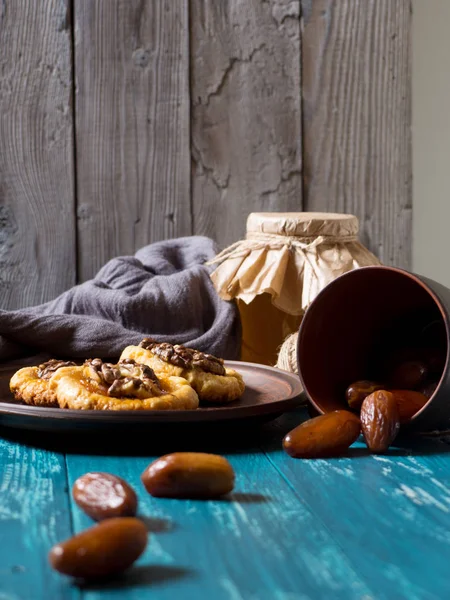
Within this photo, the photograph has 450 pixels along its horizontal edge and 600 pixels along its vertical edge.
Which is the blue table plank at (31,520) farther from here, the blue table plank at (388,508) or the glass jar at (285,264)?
the glass jar at (285,264)

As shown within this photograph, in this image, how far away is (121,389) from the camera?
1141mm

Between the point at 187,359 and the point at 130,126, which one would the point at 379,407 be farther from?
the point at 130,126

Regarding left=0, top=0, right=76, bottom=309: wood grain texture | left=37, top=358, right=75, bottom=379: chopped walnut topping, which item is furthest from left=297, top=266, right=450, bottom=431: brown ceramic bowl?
left=0, top=0, right=76, bottom=309: wood grain texture

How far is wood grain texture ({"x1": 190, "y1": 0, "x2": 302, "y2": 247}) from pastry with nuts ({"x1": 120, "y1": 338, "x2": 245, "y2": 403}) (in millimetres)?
1055

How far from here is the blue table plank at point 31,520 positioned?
2.33 feet

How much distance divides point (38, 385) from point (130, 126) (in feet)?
4.04

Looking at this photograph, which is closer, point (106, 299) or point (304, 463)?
point (304, 463)

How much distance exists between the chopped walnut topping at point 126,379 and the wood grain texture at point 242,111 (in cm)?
114

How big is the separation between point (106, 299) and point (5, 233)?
2.21 feet

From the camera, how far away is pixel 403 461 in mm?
1104

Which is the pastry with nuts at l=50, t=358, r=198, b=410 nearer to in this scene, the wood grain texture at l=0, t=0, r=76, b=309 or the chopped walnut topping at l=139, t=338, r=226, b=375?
the chopped walnut topping at l=139, t=338, r=226, b=375

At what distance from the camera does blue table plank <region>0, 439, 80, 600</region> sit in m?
0.71

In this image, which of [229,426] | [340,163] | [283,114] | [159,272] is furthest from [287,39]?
[229,426]

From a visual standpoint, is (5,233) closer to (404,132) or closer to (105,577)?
(404,132)
